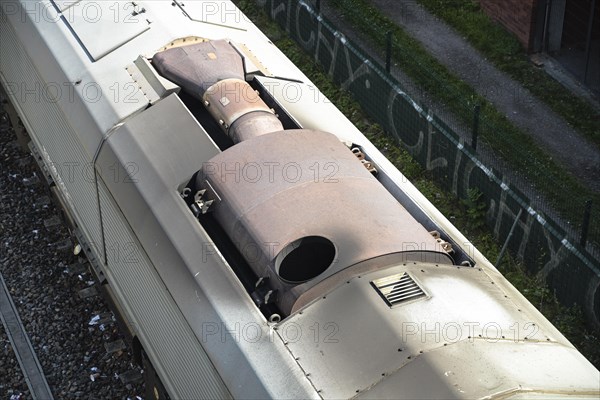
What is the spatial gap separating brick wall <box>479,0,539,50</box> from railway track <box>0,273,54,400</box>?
9813mm

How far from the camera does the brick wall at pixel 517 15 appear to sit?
18141 mm

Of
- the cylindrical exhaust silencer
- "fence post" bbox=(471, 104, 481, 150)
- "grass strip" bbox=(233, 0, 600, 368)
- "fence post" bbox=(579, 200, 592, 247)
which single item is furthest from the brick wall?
the cylindrical exhaust silencer

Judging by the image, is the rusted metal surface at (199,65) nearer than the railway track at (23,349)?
Yes

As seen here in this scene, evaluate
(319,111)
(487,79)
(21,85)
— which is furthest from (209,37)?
(487,79)

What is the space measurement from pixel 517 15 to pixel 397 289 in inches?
437

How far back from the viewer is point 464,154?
1454 centimetres

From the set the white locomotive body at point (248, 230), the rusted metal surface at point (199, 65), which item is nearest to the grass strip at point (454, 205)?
the white locomotive body at point (248, 230)

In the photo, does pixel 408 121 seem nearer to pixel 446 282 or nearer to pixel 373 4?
pixel 373 4

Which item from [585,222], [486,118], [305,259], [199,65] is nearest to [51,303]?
[199,65]

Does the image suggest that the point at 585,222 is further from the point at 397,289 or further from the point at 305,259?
the point at 397,289

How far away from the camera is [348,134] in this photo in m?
10.9

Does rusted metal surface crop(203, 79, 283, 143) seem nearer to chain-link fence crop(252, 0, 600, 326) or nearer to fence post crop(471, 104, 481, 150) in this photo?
chain-link fence crop(252, 0, 600, 326)

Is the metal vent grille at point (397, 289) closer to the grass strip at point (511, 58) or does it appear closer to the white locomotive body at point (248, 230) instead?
the white locomotive body at point (248, 230)

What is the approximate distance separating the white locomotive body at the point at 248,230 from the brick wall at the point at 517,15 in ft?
23.3
